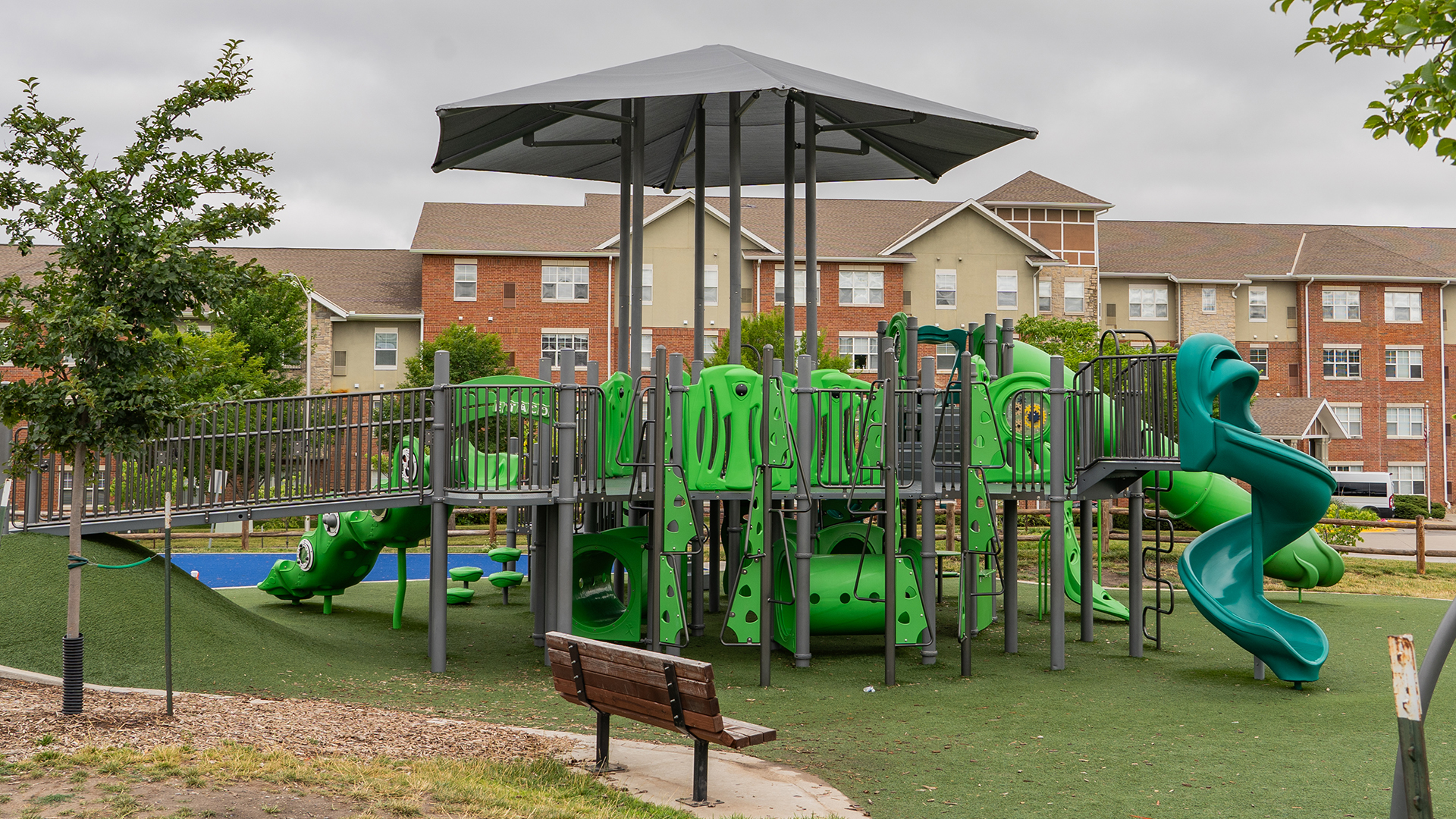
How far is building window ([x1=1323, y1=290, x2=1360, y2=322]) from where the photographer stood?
51.1m

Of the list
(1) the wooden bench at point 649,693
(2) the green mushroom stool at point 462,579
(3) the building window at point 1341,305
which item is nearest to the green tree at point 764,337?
(2) the green mushroom stool at point 462,579

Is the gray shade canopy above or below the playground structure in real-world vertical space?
above

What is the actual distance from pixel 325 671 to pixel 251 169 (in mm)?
4919

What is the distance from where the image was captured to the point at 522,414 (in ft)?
40.0

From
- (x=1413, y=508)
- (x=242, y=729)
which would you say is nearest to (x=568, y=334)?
(x=1413, y=508)

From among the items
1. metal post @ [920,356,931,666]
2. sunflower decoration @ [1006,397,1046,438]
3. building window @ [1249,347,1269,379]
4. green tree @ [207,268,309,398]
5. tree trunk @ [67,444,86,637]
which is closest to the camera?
tree trunk @ [67,444,86,637]

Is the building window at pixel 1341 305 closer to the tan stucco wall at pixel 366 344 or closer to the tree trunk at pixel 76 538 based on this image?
the tan stucco wall at pixel 366 344

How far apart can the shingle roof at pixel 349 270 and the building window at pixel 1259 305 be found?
117 feet

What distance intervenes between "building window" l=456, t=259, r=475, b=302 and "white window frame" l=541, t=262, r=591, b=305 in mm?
2671

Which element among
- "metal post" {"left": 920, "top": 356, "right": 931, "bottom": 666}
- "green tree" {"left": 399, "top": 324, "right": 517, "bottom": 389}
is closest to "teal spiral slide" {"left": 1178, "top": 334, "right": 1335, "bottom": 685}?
"metal post" {"left": 920, "top": 356, "right": 931, "bottom": 666}

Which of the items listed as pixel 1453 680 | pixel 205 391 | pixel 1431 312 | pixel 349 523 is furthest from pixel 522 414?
pixel 1431 312

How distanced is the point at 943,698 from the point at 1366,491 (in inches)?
1679

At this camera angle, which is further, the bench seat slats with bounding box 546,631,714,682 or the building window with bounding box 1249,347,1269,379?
the building window with bounding box 1249,347,1269,379

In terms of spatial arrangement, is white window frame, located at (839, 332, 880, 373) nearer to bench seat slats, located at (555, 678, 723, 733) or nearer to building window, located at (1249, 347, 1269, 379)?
building window, located at (1249, 347, 1269, 379)
